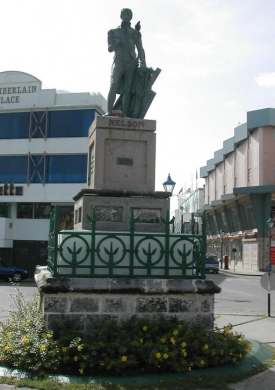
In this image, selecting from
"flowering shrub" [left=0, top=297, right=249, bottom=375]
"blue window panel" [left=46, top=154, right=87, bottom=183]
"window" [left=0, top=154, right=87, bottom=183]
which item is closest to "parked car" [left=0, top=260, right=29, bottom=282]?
"window" [left=0, top=154, right=87, bottom=183]

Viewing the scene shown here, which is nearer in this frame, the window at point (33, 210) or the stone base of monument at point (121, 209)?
the stone base of monument at point (121, 209)

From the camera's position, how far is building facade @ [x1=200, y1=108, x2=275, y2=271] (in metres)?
49.2

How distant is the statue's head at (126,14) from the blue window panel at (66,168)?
2567cm

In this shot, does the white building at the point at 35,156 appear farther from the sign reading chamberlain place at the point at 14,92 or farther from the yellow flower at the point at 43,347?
the yellow flower at the point at 43,347

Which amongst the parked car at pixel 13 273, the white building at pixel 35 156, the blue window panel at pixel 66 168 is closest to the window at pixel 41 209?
the white building at pixel 35 156

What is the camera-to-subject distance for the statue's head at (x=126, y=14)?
9.21 metres

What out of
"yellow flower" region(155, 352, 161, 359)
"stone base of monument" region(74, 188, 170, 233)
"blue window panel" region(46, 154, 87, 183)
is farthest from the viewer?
"blue window panel" region(46, 154, 87, 183)

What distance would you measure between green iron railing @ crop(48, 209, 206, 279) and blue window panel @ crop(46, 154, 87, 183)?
92.2 ft

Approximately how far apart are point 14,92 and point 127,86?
96.7 feet

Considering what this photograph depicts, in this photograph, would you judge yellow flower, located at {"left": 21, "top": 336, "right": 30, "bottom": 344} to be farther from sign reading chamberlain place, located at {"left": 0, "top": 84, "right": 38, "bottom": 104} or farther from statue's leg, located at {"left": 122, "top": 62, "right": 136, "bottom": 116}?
sign reading chamberlain place, located at {"left": 0, "top": 84, "right": 38, "bottom": 104}

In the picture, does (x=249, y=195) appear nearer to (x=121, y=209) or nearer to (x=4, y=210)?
(x=4, y=210)

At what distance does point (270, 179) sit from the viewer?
50.2 metres

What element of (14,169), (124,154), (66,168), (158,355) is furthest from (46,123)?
(158,355)

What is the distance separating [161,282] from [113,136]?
9.43 feet
